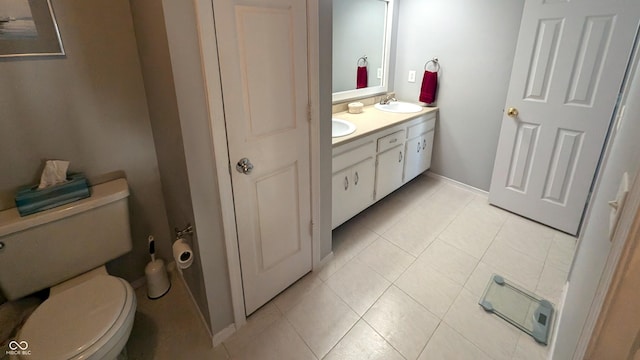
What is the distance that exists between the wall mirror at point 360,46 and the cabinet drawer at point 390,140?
22.9 inches

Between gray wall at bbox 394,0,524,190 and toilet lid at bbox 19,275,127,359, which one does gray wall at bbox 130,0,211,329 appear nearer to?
toilet lid at bbox 19,275,127,359

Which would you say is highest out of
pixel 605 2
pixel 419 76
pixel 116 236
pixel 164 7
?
pixel 605 2

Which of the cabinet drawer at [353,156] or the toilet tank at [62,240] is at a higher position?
the cabinet drawer at [353,156]

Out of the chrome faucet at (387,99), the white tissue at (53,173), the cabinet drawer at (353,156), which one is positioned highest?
the chrome faucet at (387,99)

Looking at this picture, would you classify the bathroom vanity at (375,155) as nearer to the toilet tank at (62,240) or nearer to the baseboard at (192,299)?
the baseboard at (192,299)

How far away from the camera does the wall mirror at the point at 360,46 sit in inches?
100

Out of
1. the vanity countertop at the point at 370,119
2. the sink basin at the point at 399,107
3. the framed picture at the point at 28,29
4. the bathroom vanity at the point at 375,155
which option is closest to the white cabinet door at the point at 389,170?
the bathroom vanity at the point at 375,155

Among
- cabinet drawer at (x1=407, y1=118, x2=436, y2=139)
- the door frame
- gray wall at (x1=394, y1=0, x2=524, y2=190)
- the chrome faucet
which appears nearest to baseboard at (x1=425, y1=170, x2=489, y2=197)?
gray wall at (x1=394, y1=0, x2=524, y2=190)

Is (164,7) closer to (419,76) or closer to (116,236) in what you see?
(116,236)

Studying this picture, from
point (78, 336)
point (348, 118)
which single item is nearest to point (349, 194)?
point (348, 118)

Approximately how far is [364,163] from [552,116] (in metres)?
1.46

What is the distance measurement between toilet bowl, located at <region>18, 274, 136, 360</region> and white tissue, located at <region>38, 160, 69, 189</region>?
479 mm

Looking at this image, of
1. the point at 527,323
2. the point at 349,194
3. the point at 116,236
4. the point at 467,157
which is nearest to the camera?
the point at 116,236

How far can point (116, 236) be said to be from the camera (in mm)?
1535
